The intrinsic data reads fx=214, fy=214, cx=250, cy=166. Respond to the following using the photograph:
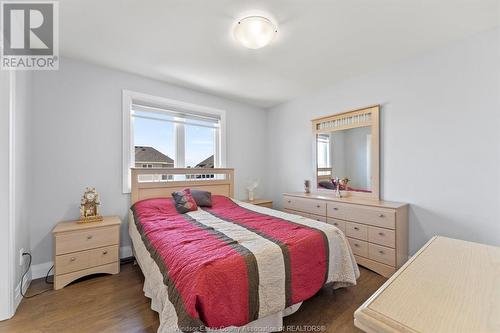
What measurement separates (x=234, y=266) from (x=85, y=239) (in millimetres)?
1835

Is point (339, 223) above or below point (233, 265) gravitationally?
below

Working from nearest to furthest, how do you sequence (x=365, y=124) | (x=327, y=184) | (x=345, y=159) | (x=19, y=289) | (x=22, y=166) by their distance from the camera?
(x=19, y=289)
(x=22, y=166)
(x=365, y=124)
(x=345, y=159)
(x=327, y=184)

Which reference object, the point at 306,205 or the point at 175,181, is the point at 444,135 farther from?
the point at 175,181

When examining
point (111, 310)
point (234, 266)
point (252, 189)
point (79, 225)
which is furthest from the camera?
point (252, 189)

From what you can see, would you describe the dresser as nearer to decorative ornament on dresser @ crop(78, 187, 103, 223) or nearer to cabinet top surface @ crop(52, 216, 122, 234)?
cabinet top surface @ crop(52, 216, 122, 234)

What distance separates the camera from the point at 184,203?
266 centimetres

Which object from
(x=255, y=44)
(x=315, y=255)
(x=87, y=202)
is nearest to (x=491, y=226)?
(x=315, y=255)

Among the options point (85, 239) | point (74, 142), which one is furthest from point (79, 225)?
point (74, 142)

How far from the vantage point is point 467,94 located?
2.13 metres

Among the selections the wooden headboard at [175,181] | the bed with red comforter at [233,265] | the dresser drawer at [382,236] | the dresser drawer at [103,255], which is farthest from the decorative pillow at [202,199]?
the dresser drawer at [382,236]

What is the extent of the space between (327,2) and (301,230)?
6.04 feet

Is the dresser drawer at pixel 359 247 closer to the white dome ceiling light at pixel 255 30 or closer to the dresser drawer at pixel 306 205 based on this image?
the dresser drawer at pixel 306 205

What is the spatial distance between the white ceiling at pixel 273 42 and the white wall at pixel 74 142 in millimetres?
247

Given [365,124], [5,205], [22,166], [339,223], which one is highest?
[365,124]
